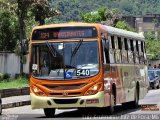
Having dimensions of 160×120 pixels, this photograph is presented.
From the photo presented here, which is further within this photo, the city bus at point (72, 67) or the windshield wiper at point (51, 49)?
the windshield wiper at point (51, 49)

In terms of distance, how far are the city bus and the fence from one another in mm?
23530

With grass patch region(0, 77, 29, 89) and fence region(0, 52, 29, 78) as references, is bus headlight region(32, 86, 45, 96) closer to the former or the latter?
grass patch region(0, 77, 29, 89)

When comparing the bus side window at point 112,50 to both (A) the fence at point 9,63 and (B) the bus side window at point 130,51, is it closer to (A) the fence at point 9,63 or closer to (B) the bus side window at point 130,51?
(B) the bus side window at point 130,51

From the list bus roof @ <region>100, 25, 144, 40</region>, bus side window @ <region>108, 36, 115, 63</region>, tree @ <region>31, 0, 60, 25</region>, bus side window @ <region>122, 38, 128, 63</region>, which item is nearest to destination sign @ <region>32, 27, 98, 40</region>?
bus roof @ <region>100, 25, 144, 40</region>

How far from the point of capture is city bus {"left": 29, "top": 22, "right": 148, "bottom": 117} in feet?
60.9

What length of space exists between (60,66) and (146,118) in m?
3.33

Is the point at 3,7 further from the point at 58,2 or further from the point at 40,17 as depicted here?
the point at 58,2

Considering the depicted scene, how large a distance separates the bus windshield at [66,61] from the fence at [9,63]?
23875 millimetres

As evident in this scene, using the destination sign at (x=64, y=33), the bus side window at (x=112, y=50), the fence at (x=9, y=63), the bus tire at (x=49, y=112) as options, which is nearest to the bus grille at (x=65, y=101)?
the bus tire at (x=49, y=112)

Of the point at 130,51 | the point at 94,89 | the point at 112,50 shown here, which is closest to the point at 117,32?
the point at 112,50

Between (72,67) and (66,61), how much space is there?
30 centimetres

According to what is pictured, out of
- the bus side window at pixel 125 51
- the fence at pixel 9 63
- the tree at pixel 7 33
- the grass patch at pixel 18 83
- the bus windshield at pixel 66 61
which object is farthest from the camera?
the tree at pixel 7 33

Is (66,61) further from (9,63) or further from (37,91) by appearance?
(9,63)

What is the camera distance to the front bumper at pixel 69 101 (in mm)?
18484
